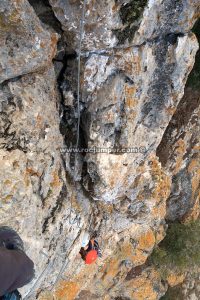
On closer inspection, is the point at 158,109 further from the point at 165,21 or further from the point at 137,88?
the point at 165,21

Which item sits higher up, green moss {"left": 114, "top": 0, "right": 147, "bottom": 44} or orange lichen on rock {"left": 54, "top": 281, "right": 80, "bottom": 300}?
green moss {"left": 114, "top": 0, "right": 147, "bottom": 44}

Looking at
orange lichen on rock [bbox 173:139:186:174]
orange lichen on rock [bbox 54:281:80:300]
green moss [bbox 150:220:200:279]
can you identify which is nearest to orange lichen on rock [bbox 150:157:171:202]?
orange lichen on rock [bbox 173:139:186:174]

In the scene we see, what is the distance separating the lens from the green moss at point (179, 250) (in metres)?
12.4

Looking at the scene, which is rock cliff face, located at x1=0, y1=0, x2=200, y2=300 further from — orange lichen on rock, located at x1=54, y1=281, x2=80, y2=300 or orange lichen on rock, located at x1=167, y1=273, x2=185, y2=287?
orange lichen on rock, located at x1=167, y1=273, x2=185, y2=287

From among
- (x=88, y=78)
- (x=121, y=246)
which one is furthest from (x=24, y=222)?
(x=121, y=246)

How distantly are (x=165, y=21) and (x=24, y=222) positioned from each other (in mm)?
4554

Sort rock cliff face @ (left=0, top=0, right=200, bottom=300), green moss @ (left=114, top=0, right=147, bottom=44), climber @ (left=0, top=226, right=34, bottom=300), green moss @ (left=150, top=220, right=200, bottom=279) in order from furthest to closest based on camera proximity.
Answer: green moss @ (left=150, top=220, right=200, bottom=279)
green moss @ (left=114, top=0, right=147, bottom=44)
rock cliff face @ (left=0, top=0, right=200, bottom=300)
climber @ (left=0, top=226, right=34, bottom=300)

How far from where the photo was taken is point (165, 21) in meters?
6.16

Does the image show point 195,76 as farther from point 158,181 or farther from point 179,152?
point 158,181

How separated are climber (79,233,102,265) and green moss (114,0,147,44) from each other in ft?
16.3

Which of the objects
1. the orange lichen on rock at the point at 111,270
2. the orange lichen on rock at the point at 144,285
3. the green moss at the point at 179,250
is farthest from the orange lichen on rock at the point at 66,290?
the green moss at the point at 179,250

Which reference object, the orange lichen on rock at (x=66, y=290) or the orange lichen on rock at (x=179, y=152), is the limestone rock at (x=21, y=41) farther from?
the orange lichen on rock at (x=66, y=290)

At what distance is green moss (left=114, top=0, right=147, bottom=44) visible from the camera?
5.52 meters

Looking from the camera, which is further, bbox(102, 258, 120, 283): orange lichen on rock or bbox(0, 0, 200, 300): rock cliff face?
bbox(102, 258, 120, 283): orange lichen on rock
